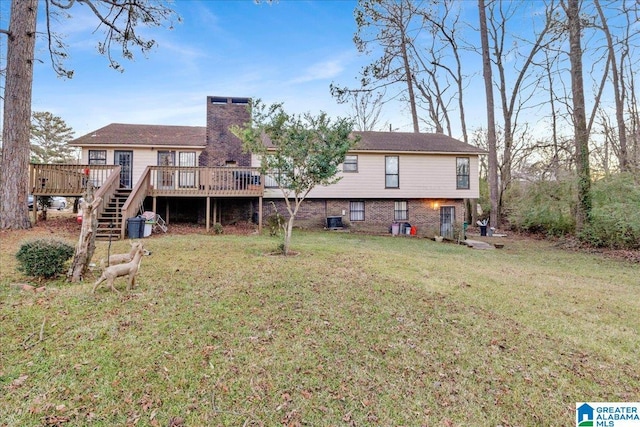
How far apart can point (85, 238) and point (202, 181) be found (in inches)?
300

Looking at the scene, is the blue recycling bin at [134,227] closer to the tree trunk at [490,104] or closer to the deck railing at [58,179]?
the deck railing at [58,179]

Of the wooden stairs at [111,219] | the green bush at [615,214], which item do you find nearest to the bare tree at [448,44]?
the green bush at [615,214]

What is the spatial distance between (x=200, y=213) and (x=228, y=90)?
7.18 m

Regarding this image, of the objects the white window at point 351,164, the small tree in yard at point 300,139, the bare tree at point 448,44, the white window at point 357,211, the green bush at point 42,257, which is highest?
A: the bare tree at point 448,44

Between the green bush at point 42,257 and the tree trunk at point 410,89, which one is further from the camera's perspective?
the tree trunk at point 410,89

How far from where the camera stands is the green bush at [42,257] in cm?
523

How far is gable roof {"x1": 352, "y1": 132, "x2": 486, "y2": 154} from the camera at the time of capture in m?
16.3

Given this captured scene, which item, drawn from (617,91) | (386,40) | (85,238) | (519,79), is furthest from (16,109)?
(617,91)

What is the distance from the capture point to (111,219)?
1035cm

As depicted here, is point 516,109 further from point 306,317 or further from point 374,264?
point 306,317

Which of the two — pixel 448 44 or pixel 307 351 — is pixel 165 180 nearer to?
pixel 307 351

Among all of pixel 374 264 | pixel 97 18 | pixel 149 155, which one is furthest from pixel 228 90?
pixel 374 264

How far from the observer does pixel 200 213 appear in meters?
15.6

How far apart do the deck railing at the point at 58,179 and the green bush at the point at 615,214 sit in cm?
1872
